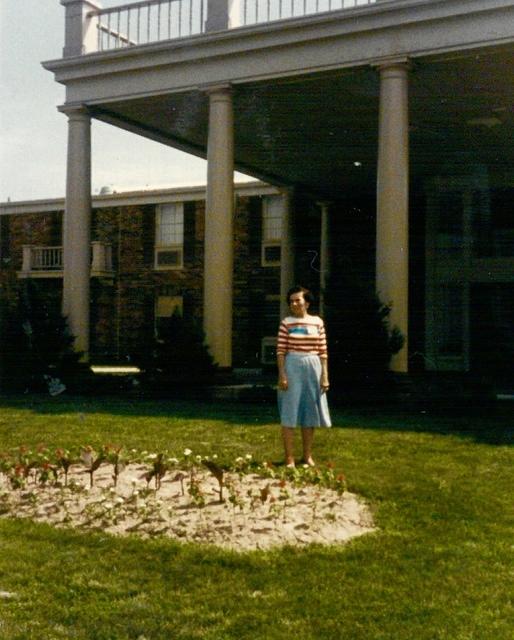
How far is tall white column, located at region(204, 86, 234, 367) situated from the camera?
1503 centimetres

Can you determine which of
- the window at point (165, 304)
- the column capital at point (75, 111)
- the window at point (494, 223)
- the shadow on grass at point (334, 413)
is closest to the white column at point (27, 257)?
the window at point (165, 304)

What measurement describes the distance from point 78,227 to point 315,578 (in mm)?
12914

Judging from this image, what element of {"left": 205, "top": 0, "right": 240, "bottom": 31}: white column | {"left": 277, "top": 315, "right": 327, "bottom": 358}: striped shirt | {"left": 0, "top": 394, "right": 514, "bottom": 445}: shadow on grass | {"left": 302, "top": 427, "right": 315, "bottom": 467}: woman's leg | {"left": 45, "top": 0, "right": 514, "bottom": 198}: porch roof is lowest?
{"left": 0, "top": 394, "right": 514, "bottom": 445}: shadow on grass

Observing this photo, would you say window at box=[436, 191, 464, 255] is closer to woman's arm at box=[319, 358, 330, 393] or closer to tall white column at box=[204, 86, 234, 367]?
tall white column at box=[204, 86, 234, 367]

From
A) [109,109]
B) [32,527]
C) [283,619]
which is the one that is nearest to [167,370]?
[109,109]

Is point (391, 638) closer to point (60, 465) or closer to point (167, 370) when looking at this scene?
point (60, 465)

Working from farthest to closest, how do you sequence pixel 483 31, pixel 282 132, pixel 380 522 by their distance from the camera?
pixel 282 132
pixel 483 31
pixel 380 522

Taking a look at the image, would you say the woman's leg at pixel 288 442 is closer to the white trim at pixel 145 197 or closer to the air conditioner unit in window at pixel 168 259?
the white trim at pixel 145 197

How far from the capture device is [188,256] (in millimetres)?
28656

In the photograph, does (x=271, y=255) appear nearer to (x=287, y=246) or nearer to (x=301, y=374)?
(x=287, y=246)

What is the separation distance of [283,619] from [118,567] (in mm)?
1279

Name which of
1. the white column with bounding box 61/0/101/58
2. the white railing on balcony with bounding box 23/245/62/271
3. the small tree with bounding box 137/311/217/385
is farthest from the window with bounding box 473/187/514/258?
the white railing on balcony with bounding box 23/245/62/271

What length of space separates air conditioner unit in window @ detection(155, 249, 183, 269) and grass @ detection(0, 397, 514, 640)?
21.5 meters

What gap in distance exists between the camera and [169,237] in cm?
2920
